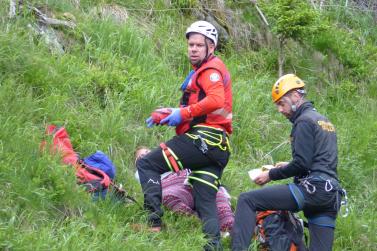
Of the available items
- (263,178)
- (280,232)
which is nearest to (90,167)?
(263,178)

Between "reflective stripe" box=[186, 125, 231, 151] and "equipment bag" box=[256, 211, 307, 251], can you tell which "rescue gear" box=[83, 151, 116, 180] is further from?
"equipment bag" box=[256, 211, 307, 251]

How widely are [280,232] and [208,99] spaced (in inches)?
55.1

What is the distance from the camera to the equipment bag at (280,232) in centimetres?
668

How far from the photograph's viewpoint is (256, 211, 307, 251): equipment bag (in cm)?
668

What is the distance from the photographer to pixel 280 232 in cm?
673

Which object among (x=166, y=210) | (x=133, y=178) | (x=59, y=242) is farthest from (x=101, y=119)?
(x=59, y=242)

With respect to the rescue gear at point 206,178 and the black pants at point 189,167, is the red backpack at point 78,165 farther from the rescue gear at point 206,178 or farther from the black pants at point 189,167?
the rescue gear at point 206,178

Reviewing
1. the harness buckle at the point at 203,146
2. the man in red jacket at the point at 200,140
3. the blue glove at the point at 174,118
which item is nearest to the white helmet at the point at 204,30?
the man in red jacket at the point at 200,140

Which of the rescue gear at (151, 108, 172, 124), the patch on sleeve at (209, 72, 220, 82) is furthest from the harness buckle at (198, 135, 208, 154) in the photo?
the patch on sleeve at (209, 72, 220, 82)

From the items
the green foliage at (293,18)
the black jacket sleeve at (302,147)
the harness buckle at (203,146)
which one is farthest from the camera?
the green foliage at (293,18)

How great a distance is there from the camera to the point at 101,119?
7.96 metres

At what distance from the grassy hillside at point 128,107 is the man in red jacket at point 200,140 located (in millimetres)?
218

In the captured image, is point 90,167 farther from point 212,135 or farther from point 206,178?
point 212,135

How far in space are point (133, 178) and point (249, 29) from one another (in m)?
5.13
